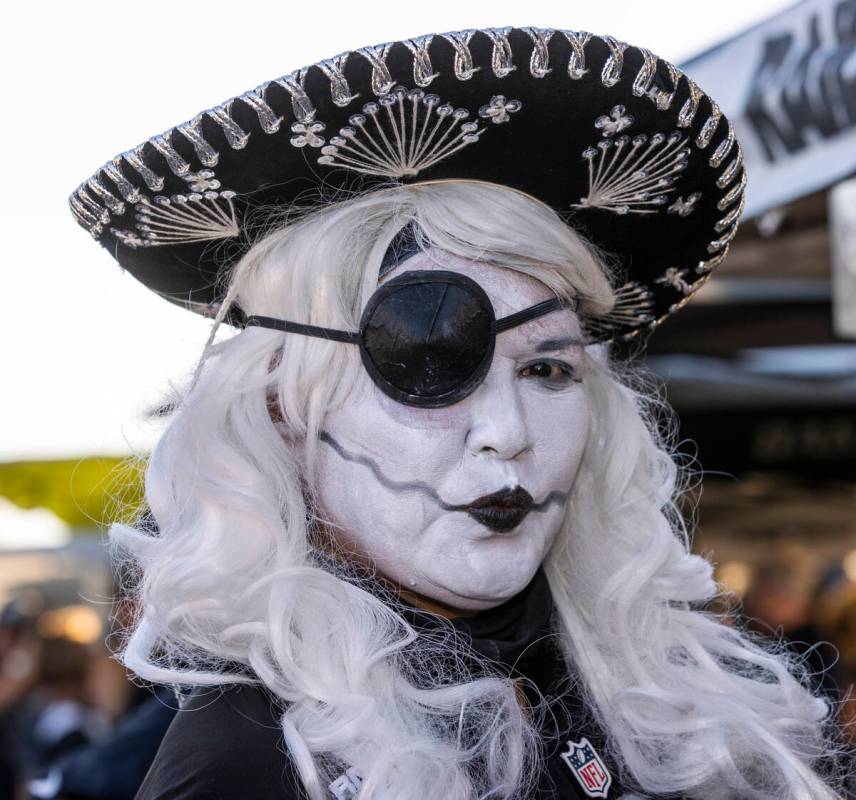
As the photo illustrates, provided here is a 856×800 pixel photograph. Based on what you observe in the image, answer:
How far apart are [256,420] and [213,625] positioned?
317 millimetres

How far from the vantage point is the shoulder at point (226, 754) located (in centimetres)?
144

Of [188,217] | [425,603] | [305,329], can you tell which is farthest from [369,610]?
[188,217]

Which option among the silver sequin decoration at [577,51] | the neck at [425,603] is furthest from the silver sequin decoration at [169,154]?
the neck at [425,603]

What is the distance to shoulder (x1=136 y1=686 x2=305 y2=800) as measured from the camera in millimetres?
1436

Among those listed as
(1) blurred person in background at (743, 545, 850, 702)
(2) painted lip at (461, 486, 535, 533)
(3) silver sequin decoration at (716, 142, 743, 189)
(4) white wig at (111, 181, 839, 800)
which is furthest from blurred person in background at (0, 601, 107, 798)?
(3) silver sequin decoration at (716, 142, 743, 189)

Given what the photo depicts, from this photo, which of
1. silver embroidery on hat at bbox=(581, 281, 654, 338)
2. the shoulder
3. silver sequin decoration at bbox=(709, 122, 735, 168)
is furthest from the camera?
silver embroidery on hat at bbox=(581, 281, 654, 338)

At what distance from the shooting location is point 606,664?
1909 mm

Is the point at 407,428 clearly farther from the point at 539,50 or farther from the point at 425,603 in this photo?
the point at 539,50

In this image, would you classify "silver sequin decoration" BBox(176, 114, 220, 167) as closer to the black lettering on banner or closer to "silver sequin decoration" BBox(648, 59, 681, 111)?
"silver sequin decoration" BBox(648, 59, 681, 111)

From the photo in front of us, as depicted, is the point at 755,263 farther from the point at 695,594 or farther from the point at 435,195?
the point at 435,195

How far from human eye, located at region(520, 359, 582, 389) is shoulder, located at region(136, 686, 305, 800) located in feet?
2.04

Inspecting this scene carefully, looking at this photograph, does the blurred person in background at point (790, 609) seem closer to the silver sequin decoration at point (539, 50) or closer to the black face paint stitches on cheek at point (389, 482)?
the black face paint stitches on cheek at point (389, 482)

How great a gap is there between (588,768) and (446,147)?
979 mm

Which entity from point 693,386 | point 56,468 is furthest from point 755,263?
point 56,468
